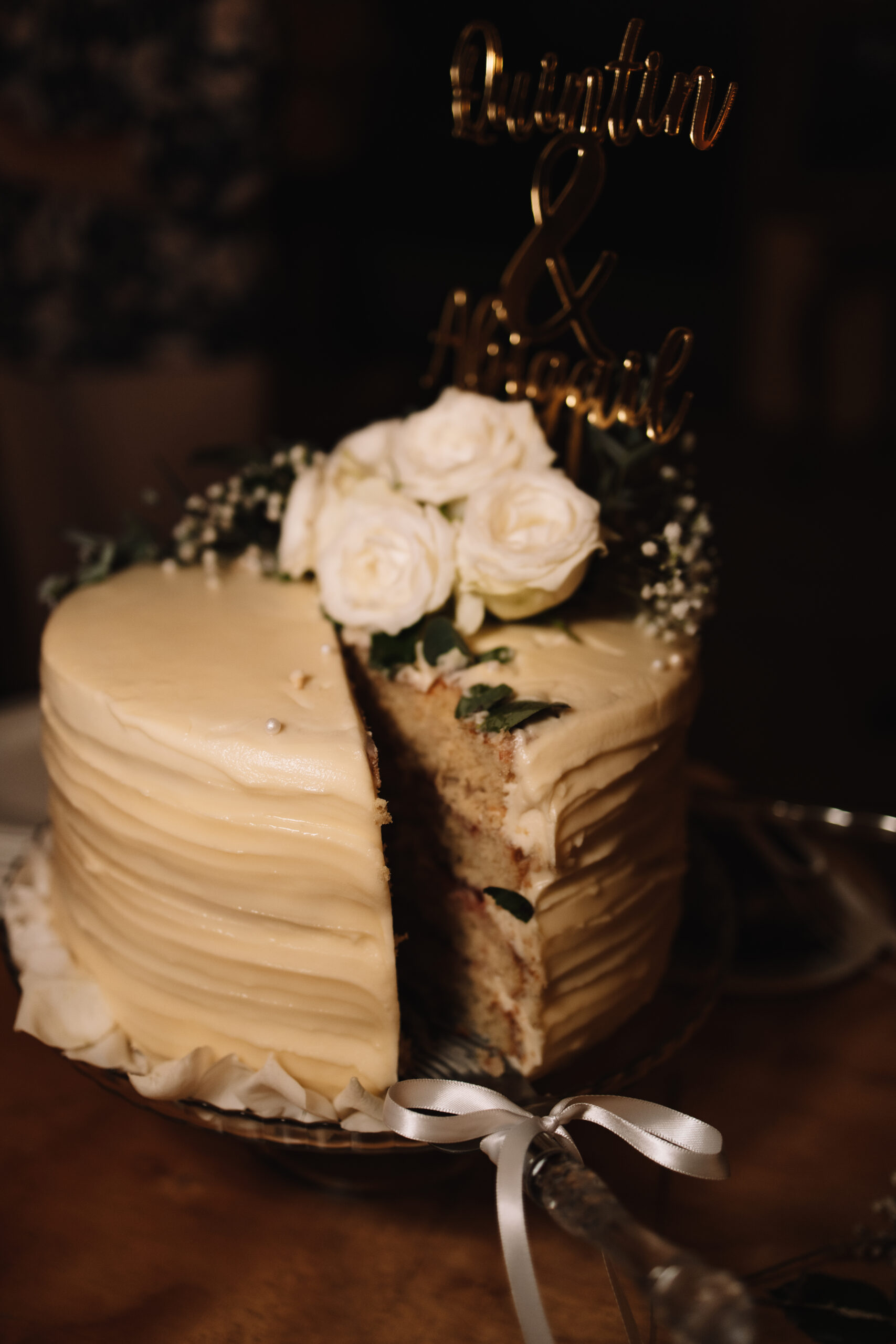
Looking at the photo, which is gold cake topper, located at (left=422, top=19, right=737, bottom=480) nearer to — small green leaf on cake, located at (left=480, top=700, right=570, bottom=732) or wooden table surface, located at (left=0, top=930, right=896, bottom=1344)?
small green leaf on cake, located at (left=480, top=700, right=570, bottom=732)

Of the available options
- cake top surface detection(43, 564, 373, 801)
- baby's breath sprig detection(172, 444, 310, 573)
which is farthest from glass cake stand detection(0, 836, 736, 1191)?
baby's breath sprig detection(172, 444, 310, 573)

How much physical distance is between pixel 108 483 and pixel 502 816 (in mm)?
3660

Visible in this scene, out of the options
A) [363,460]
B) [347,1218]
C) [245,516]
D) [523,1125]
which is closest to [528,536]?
[363,460]

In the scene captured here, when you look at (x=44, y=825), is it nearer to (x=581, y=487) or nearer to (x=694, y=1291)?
(x=581, y=487)

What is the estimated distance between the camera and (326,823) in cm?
137

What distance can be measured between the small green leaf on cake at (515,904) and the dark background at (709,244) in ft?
15.2

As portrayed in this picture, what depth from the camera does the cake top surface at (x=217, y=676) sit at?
1.38 m

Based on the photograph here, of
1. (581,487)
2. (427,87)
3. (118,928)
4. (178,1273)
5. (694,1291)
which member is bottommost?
(178,1273)

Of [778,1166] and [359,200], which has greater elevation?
[359,200]

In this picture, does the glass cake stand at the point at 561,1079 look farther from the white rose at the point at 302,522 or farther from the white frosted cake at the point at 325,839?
the white rose at the point at 302,522

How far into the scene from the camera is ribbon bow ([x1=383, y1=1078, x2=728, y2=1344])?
1231mm

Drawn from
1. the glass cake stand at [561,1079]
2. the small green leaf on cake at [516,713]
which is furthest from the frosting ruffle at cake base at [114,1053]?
the small green leaf on cake at [516,713]

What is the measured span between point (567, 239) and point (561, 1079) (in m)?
1.32

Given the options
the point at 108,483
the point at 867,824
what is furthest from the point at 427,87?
the point at 867,824
